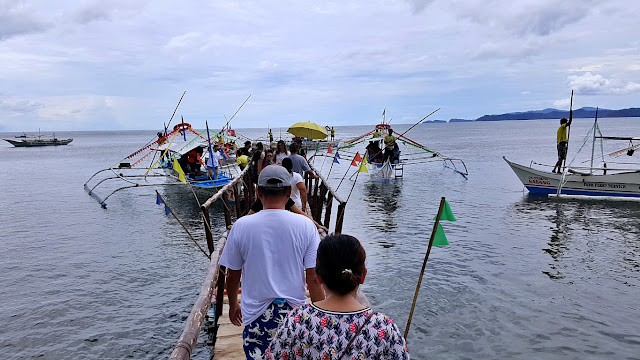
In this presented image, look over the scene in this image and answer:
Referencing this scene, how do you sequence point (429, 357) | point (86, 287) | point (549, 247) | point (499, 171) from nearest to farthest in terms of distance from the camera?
point (429, 357) < point (86, 287) < point (549, 247) < point (499, 171)

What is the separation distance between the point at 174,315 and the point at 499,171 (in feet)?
108

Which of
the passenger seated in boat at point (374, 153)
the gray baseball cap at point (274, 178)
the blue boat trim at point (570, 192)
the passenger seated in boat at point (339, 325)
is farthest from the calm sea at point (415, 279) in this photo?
the passenger seated in boat at point (374, 153)

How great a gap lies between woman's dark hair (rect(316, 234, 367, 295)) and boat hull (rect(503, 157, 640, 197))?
830 inches

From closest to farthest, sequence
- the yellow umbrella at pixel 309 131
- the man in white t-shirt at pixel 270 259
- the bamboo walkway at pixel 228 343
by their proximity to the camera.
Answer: the man in white t-shirt at pixel 270 259 < the bamboo walkway at pixel 228 343 < the yellow umbrella at pixel 309 131

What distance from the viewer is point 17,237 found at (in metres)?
17.3

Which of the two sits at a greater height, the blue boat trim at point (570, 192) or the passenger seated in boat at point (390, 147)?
the passenger seated in boat at point (390, 147)

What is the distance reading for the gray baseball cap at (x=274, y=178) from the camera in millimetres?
3029

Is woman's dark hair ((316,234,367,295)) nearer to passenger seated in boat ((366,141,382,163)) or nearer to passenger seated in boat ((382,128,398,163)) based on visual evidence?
passenger seated in boat ((382,128,398,163))

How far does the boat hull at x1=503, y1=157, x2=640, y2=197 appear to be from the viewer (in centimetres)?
2034

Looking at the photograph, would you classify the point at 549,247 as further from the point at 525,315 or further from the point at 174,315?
the point at 174,315

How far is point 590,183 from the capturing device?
2091 cm

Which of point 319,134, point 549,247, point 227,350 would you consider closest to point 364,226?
point 319,134

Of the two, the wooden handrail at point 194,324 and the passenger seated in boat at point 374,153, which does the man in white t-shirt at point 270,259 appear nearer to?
the wooden handrail at point 194,324

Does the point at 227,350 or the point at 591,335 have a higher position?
the point at 227,350
